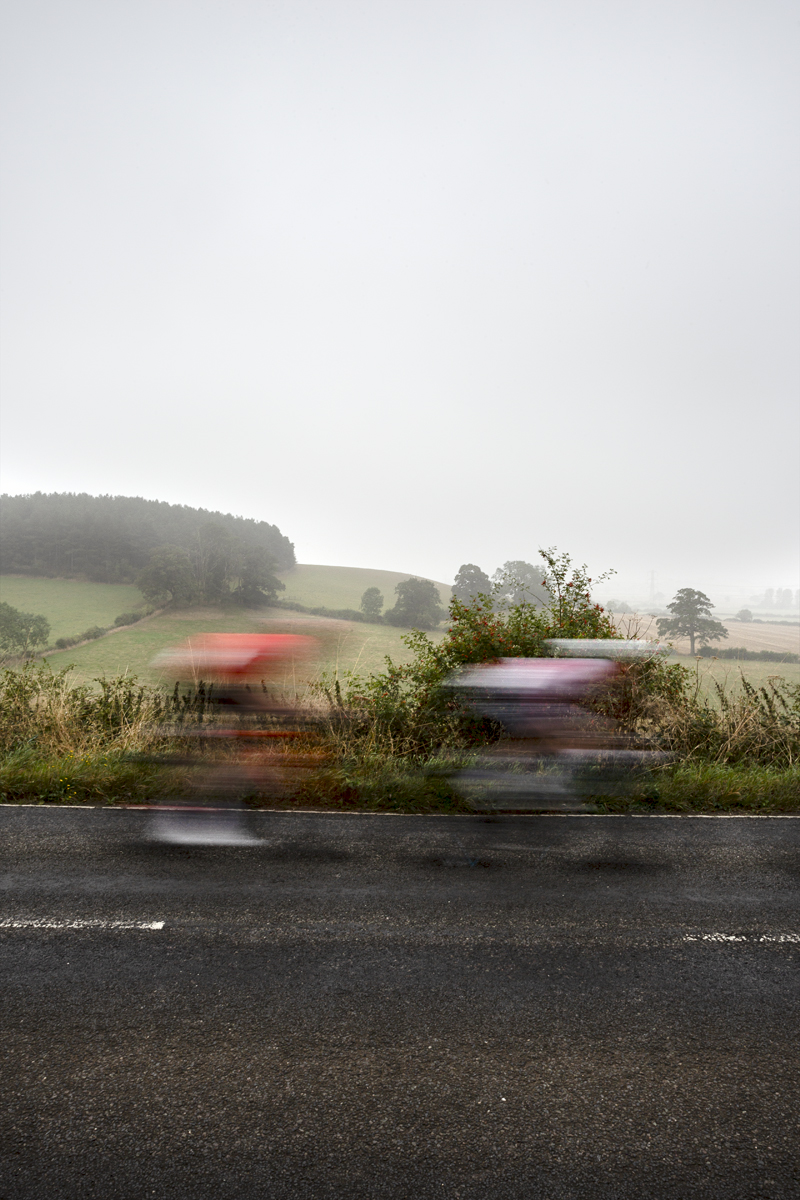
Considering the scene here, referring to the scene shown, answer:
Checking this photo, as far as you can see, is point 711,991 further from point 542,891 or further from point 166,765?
point 166,765

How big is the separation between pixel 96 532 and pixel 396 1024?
6517 centimetres

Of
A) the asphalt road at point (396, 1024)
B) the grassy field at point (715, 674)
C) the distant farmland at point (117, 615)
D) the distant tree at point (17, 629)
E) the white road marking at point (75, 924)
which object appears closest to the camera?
the asphalt road at point (396, 1024)

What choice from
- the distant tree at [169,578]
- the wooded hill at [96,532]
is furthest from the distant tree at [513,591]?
the wooded hill at [96,532]

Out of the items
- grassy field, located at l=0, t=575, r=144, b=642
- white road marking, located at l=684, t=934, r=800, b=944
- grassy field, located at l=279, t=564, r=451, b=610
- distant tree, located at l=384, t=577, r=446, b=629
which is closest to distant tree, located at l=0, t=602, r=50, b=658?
grassy field, located at l=0, t=575, r=144, b=642

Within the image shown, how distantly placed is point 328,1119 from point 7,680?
8.96m

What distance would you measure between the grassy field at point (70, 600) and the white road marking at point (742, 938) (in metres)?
52.9

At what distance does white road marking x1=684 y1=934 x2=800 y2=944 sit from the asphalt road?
0.03m

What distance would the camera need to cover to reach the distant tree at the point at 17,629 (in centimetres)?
4541

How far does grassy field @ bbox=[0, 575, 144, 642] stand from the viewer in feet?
170

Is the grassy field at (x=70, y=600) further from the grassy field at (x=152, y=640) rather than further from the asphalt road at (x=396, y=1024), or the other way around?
the asphalt road at (x=396, y=1024)

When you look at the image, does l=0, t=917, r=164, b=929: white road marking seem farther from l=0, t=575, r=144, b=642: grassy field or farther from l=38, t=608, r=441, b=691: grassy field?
l=0, t=575, r=144, b=642: grassy field

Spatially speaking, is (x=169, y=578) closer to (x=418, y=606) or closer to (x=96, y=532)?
(x=96, y=532)

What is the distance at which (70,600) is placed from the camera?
5716 cm

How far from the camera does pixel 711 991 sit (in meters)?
3.34
